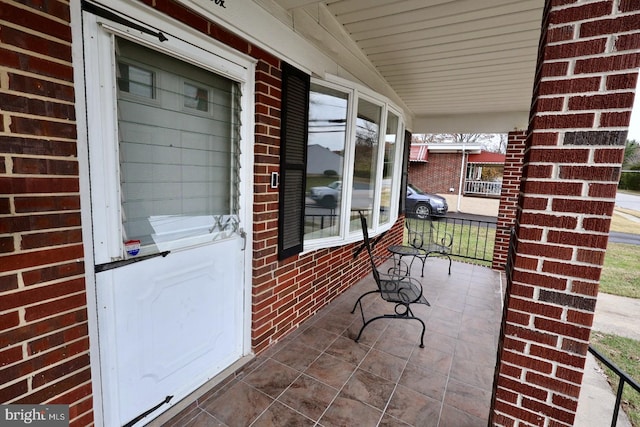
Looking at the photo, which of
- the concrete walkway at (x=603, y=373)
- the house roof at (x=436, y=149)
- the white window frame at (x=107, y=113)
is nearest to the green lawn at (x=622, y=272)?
the concrete walkway at (x=603, y=373)

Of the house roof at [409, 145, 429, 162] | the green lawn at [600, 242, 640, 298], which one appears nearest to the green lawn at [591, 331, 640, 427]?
the green lawn at [600, 242, 640, 298]

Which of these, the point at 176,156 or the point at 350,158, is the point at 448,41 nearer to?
the point at 350,158

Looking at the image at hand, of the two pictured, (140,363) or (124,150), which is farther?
(140,363)

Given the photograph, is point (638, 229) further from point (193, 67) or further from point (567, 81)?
point (193, 67)

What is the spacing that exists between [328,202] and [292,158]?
0.76 meters

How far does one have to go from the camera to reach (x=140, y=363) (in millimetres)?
1609

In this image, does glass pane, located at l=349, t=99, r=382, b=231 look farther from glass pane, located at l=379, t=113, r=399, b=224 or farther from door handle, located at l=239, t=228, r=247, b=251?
door handle, located at l=239, t=228, r=247, b=251

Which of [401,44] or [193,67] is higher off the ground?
[401,44]

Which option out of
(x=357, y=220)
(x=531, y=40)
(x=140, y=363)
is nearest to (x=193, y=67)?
(x=140, y=363)

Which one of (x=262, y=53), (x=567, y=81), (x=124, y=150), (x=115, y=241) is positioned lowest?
(x=115, y=241)

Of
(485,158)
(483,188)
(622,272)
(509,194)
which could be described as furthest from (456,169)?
(509,194)

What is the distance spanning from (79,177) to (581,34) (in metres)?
2.03

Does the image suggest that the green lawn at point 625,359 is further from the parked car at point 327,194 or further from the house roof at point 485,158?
the house roof at point 485,158

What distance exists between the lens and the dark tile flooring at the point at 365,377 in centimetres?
185
